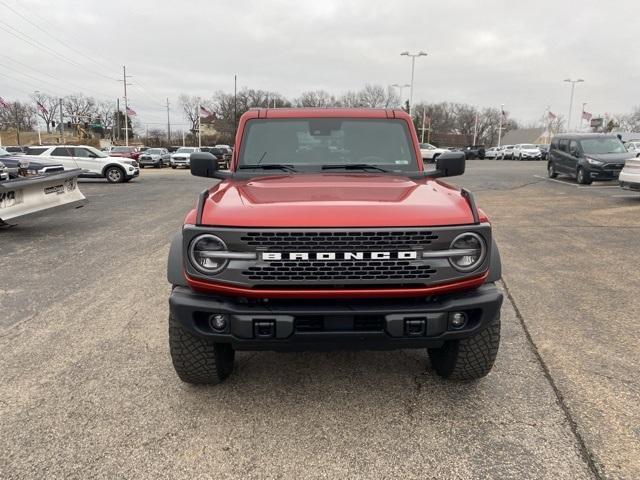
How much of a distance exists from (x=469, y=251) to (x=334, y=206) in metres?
0.77

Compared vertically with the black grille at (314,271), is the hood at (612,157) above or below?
above

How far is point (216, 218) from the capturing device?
2.63 m

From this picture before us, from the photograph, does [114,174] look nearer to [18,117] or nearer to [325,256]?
[325,256]

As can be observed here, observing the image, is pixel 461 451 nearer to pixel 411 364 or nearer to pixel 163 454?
pixel 411 364

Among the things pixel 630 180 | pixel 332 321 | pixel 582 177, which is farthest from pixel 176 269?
pixel 582 177

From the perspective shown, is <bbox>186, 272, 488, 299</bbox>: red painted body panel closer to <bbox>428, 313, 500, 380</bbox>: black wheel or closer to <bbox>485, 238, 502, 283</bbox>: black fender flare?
<bbox>485, 238, 502, 283</bbox>: black fender flare

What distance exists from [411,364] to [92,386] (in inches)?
85.7

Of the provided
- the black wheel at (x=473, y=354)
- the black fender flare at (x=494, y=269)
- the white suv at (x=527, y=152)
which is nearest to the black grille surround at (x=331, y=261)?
the black fender flare at (x=494, y=269)

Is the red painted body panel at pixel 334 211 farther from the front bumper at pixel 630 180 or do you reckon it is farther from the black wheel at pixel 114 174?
the black wheel at pixel 114 174

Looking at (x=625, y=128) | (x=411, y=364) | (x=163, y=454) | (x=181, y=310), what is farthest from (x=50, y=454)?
(x=625, y=128)

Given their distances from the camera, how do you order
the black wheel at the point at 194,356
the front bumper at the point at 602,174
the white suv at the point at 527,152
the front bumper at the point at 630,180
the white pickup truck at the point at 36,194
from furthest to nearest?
the white suv at the point at 527,152, the front bumper at the point at 602,174, the front bumper at the point at 630,180, the white pickup truck at the point at 36,194, the black wheel at the point at 194,356

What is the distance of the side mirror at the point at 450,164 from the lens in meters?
3.76

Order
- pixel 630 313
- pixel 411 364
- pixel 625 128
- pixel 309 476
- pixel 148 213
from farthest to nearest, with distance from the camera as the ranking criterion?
pixel 625 128 → pixel 148 213 → pixel 630 313 → pixel 411 364 → pixel 309 476

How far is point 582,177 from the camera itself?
17391 mm
